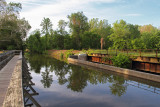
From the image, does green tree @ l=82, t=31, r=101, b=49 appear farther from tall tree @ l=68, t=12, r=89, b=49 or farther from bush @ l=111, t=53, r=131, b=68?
bush @ l=111, t=53, r=131, b=68

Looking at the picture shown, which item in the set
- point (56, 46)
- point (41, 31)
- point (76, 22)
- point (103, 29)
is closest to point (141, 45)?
point (76, 22)

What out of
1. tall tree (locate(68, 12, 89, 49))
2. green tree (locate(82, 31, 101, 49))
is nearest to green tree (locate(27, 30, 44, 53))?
tall tree (locate(68, 12, 89, 49))

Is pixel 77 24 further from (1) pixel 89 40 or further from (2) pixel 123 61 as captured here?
(2) pixel 123 61

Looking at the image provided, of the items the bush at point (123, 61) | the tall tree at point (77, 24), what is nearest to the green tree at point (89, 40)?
the tall tree at point (77, 24)

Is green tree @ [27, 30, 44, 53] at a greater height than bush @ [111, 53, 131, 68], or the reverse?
green tree @ [27, 30, 44, 53]

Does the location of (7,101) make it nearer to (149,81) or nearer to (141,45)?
(149,81)

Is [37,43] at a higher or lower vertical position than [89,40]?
lower

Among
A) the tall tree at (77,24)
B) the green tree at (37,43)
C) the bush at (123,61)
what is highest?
the tall tree at (77,24)

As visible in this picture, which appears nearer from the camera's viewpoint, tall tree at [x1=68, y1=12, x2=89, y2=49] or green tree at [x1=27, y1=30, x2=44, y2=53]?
tall tree at [x1=68, y1=12, x2=89, y2=49]

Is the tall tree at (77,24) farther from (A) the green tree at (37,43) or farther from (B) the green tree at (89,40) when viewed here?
(A) the green tree at (37,43)

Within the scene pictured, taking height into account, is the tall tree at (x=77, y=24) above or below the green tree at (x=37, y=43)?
above

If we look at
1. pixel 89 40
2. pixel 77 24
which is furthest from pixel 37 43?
pixel 89 40

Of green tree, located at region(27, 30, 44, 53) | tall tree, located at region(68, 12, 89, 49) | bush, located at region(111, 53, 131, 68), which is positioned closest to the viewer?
bush, located at region(111, 53, 131, 68)

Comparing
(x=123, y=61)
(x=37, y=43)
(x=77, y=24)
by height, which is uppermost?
(x=77, y=24)
